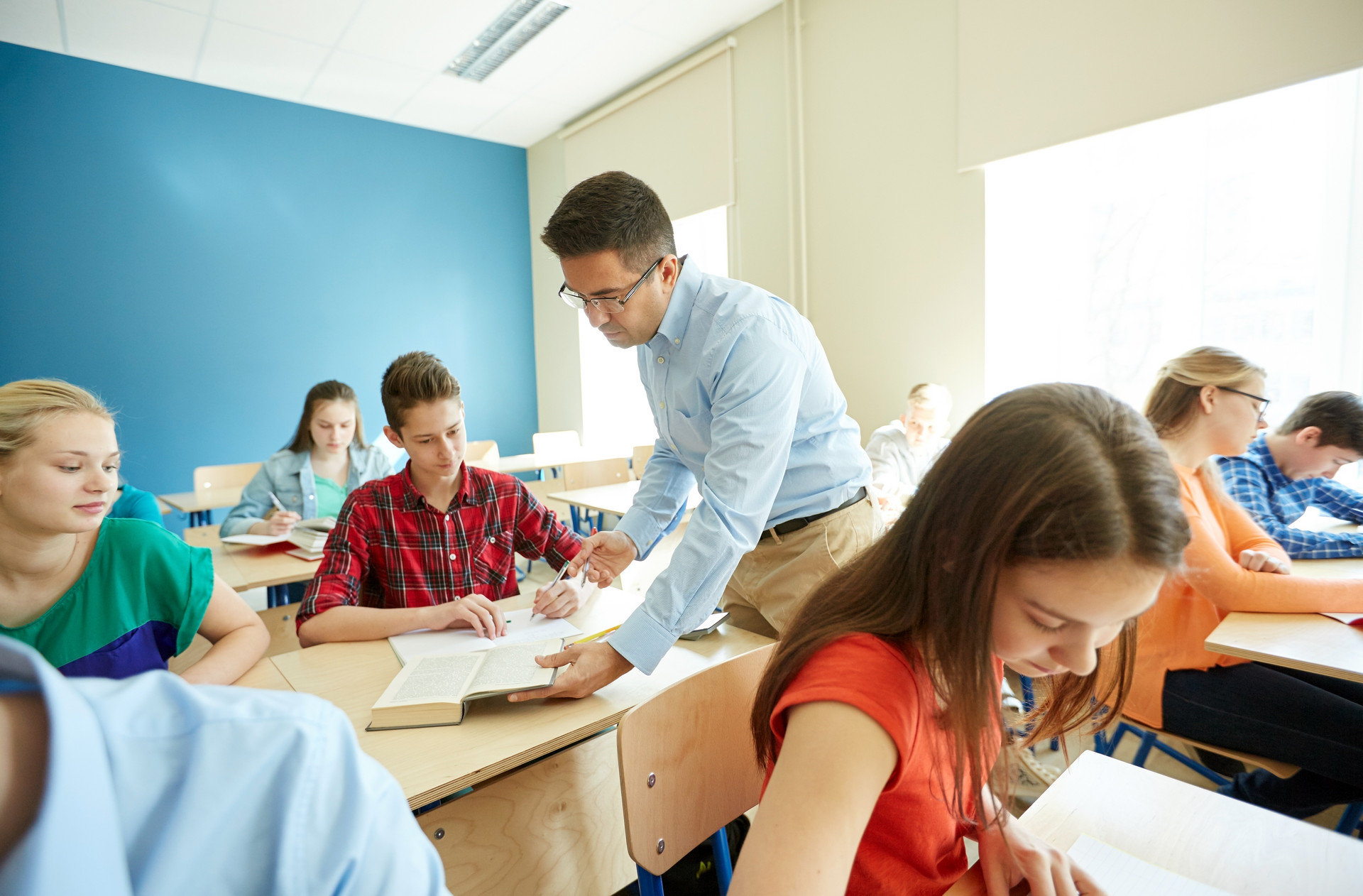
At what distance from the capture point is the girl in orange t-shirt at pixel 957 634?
651 millimetres

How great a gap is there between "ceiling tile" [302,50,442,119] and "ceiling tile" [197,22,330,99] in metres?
0.10

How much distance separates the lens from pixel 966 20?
10.5ft

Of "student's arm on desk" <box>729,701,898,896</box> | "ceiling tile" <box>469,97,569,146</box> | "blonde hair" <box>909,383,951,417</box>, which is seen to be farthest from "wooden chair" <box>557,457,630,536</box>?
"student's arm on desk" <box>729,701,898,896</box>

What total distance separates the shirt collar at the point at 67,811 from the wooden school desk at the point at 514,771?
0.71 metres

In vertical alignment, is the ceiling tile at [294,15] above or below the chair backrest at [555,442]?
above

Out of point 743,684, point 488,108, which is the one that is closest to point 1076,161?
point 743,684

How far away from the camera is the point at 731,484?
1.21 metres

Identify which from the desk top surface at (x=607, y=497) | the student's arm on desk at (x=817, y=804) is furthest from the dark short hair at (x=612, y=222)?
the desk top surface at (x=607, y=497)

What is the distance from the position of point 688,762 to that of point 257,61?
213 inches

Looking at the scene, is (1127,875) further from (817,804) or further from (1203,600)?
Answer: (1203,600)

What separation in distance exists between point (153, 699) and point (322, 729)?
9 centimetres

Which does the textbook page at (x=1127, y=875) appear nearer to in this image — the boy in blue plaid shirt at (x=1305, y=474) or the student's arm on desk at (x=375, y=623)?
the student's arm on desk at (x=375, y=623)

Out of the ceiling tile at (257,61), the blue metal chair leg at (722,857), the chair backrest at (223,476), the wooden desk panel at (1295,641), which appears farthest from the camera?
the ceiling tile at (257,61)

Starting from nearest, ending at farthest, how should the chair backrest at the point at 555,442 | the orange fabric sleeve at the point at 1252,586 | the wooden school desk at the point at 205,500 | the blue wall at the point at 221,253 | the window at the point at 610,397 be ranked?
1. the orange fabric sleeve at the point at 1252,586
2. the wooden school desk at the point at 205,500
3. the blue wall at the point at 221,253
4. the chair backrest at the point at 555,442
5. the window at the point at 610,397
